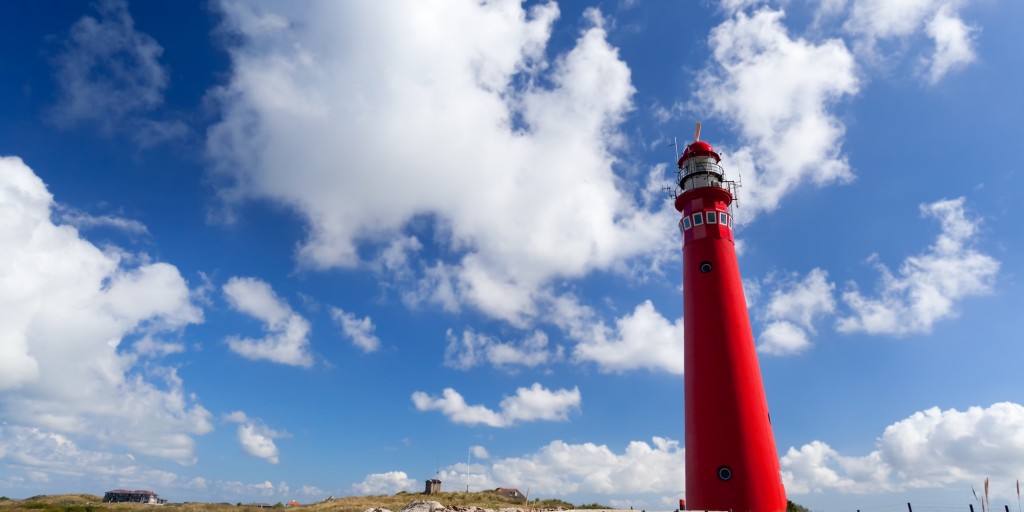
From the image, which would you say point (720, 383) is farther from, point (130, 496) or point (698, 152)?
point (130, 496)

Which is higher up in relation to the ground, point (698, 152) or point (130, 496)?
point (698, 152)

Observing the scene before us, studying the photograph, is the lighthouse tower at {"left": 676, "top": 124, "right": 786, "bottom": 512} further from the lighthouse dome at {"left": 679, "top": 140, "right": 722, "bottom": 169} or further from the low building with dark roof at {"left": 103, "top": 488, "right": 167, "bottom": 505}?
the low building with dark roof at {"left": 103, "top": 488, "right": 167, "bottom": 505}

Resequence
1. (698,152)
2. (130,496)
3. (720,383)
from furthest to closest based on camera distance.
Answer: (130,496)
(698,152)
(720,383)

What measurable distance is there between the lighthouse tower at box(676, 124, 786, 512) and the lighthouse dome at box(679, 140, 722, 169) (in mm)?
2968

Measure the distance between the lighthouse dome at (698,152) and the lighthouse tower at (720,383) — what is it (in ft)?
9.74

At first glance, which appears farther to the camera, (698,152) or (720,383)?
(698,152)

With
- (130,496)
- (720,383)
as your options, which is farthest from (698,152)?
(130,496)

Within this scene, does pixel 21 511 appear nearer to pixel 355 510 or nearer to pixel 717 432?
pixel 355 510

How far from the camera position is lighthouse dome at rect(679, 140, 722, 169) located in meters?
34.0

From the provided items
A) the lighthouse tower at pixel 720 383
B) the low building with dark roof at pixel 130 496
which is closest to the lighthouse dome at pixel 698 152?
the lighthouse tower at pixel 720 383

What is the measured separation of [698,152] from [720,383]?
1440 cm

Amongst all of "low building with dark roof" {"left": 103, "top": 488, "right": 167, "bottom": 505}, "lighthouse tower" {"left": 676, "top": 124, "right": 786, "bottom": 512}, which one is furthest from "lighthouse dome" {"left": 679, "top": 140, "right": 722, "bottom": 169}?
"low building with dark roof" {"left": 103, "top": 488, "right": 167, "bottom": 505}

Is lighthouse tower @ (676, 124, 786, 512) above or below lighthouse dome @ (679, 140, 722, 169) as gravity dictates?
below

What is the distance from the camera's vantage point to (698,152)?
3416 cm
